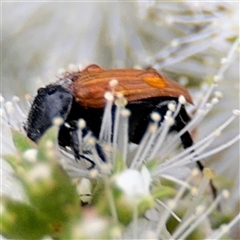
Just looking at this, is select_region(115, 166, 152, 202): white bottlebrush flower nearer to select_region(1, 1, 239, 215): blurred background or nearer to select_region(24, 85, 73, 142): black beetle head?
Answer: select_region(24, 85, 73, 142): black beetle head

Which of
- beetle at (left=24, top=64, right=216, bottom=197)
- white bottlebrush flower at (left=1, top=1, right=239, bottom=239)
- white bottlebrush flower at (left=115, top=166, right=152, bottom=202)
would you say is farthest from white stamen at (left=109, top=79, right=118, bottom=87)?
white bottlebrush flower at (left=1, top=1, right=239, bottom=239)

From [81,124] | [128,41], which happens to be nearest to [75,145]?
[81,124]

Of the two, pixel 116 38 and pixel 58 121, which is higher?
pixel 116 38

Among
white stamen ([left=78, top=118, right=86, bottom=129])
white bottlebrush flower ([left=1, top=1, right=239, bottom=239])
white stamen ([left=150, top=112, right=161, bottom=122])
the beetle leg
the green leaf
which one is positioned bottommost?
the green leaf

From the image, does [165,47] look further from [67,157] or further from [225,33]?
Result: [67,157]

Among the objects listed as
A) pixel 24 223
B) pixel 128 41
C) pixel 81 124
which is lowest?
pixel 24 223

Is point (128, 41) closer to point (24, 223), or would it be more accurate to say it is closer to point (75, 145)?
point (75, 145)

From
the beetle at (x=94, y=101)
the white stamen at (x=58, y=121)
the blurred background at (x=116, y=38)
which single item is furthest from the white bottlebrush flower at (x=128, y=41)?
the white stamen at (x=58, y=121)

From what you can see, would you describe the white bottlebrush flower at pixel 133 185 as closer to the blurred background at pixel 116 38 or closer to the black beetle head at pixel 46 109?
the black beetle head at pixel 46 109
